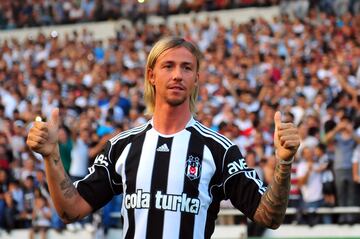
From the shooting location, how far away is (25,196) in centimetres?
1574

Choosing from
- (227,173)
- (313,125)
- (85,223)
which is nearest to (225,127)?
(313,125)

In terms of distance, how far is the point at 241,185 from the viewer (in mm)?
5246

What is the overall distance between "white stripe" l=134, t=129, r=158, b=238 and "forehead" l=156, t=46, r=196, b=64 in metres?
0.40

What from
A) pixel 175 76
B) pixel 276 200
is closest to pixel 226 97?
pixel 175 76

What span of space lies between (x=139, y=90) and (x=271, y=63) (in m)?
2.32

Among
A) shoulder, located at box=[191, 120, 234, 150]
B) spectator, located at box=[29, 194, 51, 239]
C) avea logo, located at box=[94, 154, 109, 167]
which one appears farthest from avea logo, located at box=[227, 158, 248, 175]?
spectator, located at box=[29, 194, 51, 239]

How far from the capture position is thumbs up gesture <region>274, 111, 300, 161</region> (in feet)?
15.6

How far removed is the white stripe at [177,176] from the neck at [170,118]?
0.16 ft

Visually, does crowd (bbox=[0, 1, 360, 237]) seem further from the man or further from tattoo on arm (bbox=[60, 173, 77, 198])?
tattoo on arm (bbox=[60, 173, 77, 198])

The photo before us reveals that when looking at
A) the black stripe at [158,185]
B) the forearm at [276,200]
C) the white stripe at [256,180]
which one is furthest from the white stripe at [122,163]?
the forearm at [276,200]

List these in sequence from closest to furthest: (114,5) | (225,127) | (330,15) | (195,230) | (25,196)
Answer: (195,230), (225,127), (25,196), (330,15), (114,5)

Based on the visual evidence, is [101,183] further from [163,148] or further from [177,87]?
[177,87]

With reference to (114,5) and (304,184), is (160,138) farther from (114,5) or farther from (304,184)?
(114,5)

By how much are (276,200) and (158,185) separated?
0.63 meters
